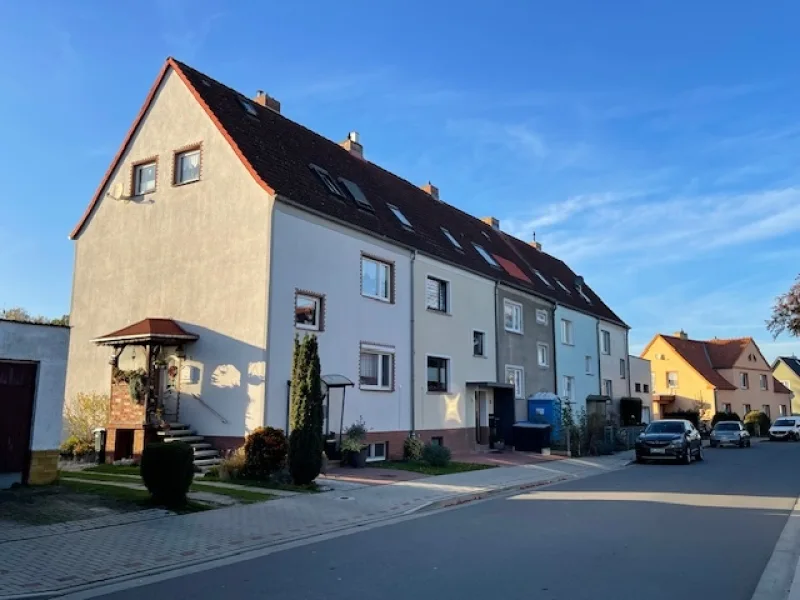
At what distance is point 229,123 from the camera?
19.3 metres

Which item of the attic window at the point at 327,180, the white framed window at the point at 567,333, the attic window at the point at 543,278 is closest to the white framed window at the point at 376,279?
the attic window at the point at 327,180

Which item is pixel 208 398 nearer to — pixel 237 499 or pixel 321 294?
pixel 321 294

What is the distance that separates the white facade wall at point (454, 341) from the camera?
22.4m

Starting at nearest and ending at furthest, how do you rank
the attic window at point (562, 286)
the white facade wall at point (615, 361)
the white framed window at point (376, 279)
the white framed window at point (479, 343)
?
the white framed window at point (376, 279) → the white framed window at point (479, 343) → the attic window at point (562, 286) → the white facade wall at point (615, 361)

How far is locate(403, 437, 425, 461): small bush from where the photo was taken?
20.5m

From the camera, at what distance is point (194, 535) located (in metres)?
9.47

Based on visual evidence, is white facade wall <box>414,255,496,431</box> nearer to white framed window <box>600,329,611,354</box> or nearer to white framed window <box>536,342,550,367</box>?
white framed window <box>536,342,550,367</box>

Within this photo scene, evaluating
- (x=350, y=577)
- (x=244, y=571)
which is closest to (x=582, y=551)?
(x=350, y=577)

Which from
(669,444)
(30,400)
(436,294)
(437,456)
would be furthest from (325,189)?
(669,444)

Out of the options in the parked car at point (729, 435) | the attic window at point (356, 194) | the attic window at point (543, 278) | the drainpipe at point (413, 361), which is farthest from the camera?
the parked car at point (729, 435)

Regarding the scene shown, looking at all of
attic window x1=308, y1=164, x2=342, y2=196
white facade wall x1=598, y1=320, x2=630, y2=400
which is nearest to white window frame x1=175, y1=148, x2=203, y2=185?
attic window x1=308, y1=164, x2=342, y2=196

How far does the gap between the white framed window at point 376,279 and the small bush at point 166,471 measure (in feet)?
31.9

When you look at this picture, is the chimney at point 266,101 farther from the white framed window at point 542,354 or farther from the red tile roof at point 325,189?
the white framed window at point 542,354

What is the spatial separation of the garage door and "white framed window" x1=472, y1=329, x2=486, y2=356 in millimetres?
16753
